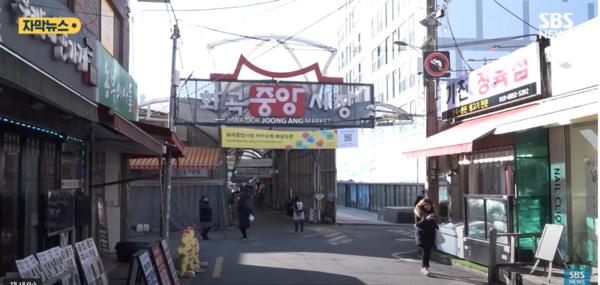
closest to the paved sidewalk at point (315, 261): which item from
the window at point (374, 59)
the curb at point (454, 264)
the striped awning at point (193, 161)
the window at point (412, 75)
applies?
the curb at point (454, 264)

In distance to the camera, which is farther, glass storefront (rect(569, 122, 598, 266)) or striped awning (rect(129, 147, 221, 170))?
striped awning (rect(129, 147, 221, 170))

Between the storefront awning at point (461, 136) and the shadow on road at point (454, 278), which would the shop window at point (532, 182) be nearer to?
the storefront awning at point (461, 136)

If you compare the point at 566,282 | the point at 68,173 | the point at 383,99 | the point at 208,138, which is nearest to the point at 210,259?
the point at 68,173

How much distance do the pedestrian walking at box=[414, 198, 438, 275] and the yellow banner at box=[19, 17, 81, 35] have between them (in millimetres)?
7573

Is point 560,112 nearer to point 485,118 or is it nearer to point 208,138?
point 485,118

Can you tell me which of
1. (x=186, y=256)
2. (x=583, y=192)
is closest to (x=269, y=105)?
(x=186, y=256)

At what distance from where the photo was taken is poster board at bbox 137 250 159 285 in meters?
6.97

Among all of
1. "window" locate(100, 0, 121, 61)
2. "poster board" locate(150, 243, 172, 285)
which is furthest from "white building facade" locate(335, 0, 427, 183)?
"poster board" locate(150, 243, 172, 285)

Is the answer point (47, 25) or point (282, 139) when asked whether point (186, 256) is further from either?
point (282, 139)

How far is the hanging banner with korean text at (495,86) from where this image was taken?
11.9 metres

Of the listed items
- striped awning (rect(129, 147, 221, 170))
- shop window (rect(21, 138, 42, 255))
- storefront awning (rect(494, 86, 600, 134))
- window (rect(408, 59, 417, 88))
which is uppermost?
window (rect(408, 59, 417, 88))

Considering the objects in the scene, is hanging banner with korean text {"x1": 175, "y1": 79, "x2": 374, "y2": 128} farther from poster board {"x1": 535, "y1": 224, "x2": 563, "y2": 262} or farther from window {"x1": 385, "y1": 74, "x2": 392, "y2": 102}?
window {"x1": 385, "y1": 74, "x2": 392, "y2": 102}

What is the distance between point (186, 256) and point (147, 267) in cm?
418

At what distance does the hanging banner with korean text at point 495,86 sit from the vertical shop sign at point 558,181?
3.17ft
